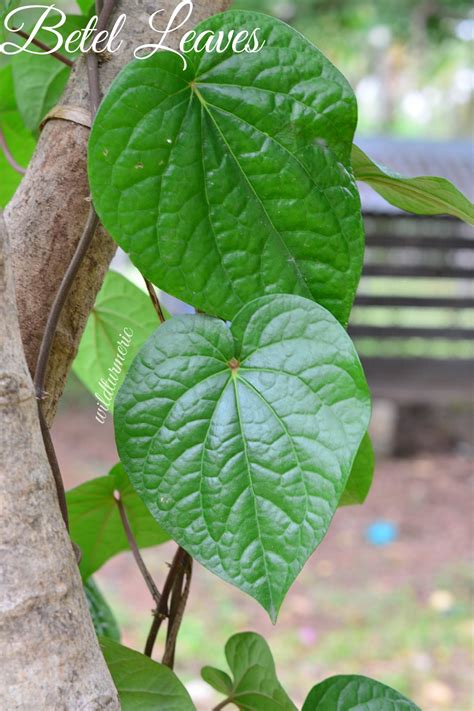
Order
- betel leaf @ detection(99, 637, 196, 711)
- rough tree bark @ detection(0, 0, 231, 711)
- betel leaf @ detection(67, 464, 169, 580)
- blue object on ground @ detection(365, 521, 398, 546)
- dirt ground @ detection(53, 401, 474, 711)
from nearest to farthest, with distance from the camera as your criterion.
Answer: rough tree bark @ detection(0, 0, 231, 711) → betel leaf @ detection(99, 637, 196, 711) → betel leaf @ detection(67, 464, 169, 580) → dirt ground @ detection(53, 401, 474, 711) → blue object on ground @ detection(365, 521, 398, 546)

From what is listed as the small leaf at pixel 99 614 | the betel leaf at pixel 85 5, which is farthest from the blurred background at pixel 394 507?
the betel leaf at pixel 85 5

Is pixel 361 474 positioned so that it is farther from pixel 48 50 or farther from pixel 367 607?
pixel 367 607

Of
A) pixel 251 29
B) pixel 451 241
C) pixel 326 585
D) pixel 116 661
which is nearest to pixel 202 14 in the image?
pixel 251 29

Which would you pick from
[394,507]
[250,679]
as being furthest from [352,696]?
[394,507]

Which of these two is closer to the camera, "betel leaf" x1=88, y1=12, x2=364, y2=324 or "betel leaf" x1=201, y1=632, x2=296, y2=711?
"betel leaf" x1=88, y1=12, x2=364, y2=324

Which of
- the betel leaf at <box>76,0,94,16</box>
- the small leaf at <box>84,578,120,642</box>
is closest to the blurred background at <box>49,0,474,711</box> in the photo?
the small leaf at <box>84,578,120,642</box>

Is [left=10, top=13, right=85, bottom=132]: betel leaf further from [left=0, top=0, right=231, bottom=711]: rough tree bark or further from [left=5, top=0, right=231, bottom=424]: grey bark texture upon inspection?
[left=0, top=0, right=231, bottom=711]: rough tree bark
